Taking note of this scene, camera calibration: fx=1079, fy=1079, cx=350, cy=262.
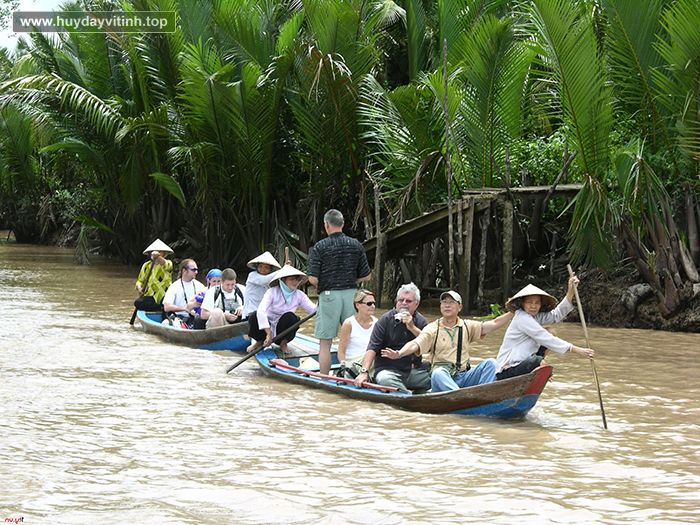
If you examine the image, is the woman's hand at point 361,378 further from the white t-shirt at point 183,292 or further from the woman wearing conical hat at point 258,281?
the white t-shirt at point 183,292

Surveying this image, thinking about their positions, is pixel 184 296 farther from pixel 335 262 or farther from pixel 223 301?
pixel 335 262

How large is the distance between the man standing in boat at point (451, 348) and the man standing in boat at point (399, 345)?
12 centimetres

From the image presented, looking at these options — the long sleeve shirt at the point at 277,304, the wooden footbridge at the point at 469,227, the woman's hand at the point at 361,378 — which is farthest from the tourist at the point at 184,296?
the woman's hand at the point at 361,378

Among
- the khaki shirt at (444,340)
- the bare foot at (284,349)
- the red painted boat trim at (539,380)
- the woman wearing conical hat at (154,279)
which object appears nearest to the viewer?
the red painted boat trim at (539,380)

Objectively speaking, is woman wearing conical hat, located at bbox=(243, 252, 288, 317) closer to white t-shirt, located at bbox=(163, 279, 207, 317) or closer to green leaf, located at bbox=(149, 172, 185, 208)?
white t-shirt, located at bbox=(163, 279, 207, 317)

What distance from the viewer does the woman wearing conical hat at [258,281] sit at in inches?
489

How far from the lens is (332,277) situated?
1044 centimetres

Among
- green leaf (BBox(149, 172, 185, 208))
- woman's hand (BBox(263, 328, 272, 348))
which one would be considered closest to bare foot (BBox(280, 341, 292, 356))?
woman's hand (BBox(263, 328, 272, 348))

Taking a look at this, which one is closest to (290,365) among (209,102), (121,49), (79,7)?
(209,102)

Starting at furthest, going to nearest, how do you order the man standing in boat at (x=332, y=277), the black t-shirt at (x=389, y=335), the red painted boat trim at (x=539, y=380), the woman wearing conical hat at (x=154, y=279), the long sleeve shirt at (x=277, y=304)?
1. the woman wearing conical hat at (x=154, y=279)
2. the long sleeve shirt at (x=277, y=304)
3. the man standing in boat at (x=332, y=277)
4. the black t-shirt at (x=389, y=335)
5. the red painted boat trim at (x=539, y=380)

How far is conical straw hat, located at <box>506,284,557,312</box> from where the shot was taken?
8.55 m

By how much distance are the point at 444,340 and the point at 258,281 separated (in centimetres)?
395

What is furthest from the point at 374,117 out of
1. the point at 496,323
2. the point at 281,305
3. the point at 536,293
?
the point at 536,293

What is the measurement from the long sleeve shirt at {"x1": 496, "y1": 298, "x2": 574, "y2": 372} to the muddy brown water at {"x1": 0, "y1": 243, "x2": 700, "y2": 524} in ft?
1.81
